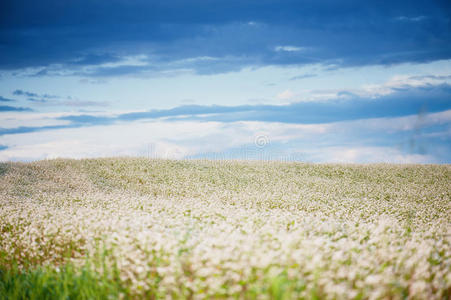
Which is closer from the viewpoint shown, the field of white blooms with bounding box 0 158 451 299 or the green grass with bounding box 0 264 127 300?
the field of white blooms with bounding box 0 158 451 299

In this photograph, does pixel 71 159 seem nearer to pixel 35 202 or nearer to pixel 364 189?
pixel 35 202

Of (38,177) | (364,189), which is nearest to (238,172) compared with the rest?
(364,189)

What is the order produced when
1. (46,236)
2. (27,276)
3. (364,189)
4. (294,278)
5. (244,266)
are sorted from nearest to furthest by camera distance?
1. (294,278)
2. (244,266)
3. (27,276)
4. (46,236)
5. (364,189)

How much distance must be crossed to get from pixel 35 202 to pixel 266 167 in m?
19.7

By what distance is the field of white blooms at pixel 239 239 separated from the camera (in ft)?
20.1

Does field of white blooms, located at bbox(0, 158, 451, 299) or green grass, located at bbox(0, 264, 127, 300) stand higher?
field of white blooms, located at bbox(0, 158, 451, 299)

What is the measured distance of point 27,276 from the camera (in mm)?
9133

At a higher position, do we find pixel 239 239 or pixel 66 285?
pixel 239 239

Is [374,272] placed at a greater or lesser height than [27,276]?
greater

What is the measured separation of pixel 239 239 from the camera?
7535 mm

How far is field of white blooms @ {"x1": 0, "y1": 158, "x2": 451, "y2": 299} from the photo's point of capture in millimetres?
6117

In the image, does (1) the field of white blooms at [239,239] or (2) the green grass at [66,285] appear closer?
(1) the field of white blooms at [239,239]

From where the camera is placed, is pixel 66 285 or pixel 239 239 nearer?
pixel 239 239

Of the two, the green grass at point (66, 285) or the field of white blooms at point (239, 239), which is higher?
the field of white blooms at point (239, 239)
